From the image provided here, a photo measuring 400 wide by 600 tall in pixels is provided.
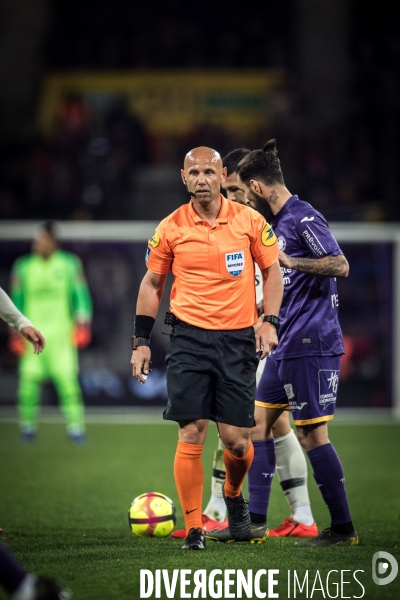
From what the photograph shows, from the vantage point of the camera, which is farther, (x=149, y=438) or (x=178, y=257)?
(x=149, y=438)

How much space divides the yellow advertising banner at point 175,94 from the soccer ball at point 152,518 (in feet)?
52.1

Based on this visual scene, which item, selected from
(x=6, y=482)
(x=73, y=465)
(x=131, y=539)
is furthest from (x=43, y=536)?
(x=73, y=465)

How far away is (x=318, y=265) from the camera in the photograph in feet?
18.5

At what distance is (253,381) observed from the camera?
5496 millimetres

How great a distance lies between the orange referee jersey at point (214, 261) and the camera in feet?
17.9

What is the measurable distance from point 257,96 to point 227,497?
55.8ft

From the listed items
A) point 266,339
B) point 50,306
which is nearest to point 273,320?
point 266,339

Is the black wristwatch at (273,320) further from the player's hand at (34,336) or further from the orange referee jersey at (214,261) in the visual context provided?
the player's hand at (34,336)

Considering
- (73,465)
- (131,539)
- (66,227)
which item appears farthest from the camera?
(66,227)

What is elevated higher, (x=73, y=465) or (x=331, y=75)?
(x=331, y=75)

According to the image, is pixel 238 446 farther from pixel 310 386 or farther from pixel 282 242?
pixel 282 242

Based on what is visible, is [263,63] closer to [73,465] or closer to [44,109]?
[44,109]

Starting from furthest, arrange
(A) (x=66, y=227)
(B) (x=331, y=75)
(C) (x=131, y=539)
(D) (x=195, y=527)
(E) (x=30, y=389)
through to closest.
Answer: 1. (B) (x=331, y=75)
2. (A) (x=66, y=227)
3. (E) (x=30, y=389)
4. (C) (x=131, y=539)
5. (D) (x=195, y=527)

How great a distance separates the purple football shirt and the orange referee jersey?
37 cm
